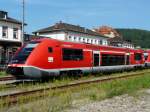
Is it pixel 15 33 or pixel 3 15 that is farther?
pixel 15 33

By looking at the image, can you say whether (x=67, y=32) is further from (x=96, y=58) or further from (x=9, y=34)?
(x=96, y=58)

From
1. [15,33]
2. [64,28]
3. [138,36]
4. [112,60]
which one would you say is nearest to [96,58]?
[112,60]

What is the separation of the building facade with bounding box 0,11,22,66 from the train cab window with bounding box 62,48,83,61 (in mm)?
27582

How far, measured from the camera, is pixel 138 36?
468 ft

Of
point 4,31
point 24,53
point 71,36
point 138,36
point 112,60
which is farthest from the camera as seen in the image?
point 138,36

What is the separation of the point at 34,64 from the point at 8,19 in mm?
39393

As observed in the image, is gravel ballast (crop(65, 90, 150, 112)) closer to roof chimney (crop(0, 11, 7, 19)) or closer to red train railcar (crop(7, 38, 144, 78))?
red train railcar (crop(7, 38, 144, 78))

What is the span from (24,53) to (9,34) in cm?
3701

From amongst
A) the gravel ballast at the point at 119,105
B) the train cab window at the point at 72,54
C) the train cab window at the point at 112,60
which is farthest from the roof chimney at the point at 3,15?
the gravel ballast at the point at 119,105

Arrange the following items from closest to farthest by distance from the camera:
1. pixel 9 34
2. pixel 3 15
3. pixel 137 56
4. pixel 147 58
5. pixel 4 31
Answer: pixel 137 56 < pixel 147 58 < pixel 4 31 < pixel 9 34 < pixel 3 15

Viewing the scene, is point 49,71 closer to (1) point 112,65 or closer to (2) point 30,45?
(2) point 30,45

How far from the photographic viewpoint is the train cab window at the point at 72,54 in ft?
75.0

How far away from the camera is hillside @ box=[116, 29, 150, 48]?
12871 centimetres

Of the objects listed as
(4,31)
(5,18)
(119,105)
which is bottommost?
(119,105)
